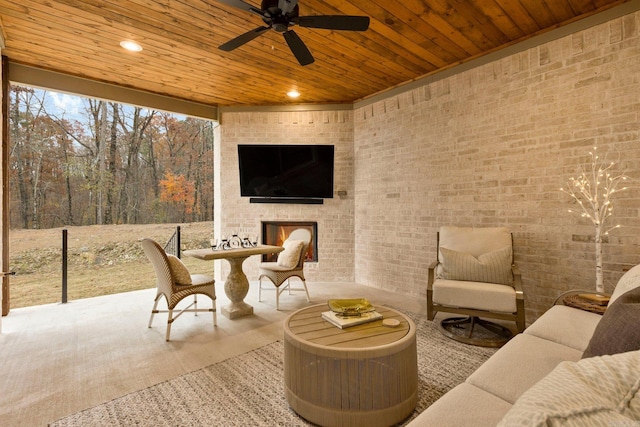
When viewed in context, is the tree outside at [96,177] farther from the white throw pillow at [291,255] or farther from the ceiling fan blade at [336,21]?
the ceiling fan blade at [336,21]

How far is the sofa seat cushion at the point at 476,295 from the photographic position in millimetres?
2641

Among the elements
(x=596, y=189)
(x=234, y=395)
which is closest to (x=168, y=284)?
(x=234, y=395)

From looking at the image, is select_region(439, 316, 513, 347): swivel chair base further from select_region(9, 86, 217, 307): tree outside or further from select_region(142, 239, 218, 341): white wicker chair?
select_region(9, 86, 217, 307): tree outside

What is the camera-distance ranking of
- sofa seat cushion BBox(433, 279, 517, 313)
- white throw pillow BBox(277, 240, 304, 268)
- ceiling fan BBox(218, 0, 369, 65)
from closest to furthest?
ceiling fan BBox(218, 0, 369, 65) → sofa seat cushion BBox(433, 279, 517, 313) → white throw pillow BBox(277, 240, 304, 268)

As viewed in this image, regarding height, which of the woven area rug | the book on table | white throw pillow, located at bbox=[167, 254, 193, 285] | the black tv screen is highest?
the black tv screen

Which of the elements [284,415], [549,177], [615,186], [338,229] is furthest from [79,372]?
[615,186]

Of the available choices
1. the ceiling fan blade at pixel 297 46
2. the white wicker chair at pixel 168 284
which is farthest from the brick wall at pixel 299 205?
the ceiling fan blade at pixel 297 46

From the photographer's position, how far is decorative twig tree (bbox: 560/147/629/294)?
2.76 m

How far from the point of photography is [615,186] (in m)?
2.79

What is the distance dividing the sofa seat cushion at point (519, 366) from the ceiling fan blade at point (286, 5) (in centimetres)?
233

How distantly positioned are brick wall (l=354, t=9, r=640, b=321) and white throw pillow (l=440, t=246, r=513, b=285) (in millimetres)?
522

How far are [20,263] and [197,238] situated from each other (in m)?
3.24

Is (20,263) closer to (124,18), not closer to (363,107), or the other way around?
(124,18)

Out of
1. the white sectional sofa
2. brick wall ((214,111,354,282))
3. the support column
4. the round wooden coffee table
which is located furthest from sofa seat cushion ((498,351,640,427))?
the support column
